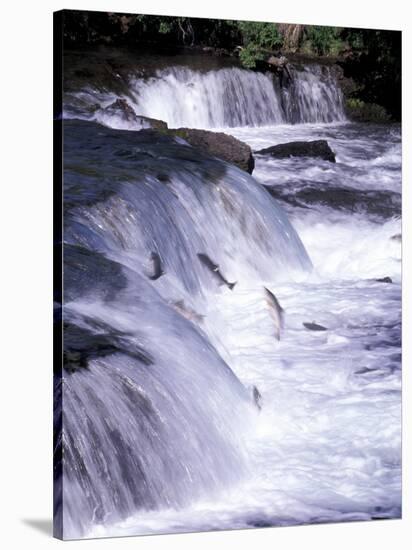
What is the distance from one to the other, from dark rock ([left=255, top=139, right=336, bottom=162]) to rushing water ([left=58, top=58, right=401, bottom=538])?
46mm

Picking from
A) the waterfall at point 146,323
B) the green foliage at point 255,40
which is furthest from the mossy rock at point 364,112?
the waterfall at point 146,323

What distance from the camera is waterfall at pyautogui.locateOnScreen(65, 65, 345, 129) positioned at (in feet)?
29.3

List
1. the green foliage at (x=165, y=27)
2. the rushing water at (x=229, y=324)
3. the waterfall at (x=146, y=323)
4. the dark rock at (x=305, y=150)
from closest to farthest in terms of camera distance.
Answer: the waterfall at (x=146, y=323)
the rushing water at (x=229, y=324)
the green foliage at (x=165, y=27)
the dark rock at (x=305, y=150)

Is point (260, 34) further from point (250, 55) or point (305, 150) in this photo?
point (305, 150)

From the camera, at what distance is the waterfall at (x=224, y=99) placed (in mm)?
8930

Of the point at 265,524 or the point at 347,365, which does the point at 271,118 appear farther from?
the point at 265,524

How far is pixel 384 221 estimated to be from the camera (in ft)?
31.6

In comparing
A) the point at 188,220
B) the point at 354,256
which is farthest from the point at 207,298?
the point at 354,256

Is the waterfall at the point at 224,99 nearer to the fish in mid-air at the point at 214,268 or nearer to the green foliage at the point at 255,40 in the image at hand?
the green foliage at the point at 255,40

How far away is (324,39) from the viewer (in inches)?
375

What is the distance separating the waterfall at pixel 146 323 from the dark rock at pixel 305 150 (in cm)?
32

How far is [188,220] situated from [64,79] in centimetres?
99

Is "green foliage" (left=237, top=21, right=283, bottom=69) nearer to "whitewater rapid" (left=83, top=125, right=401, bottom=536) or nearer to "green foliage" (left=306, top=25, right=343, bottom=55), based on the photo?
"green foliage" (left=306, top=25, right=343, bottom=55)

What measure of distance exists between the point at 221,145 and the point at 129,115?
0.57 meters
